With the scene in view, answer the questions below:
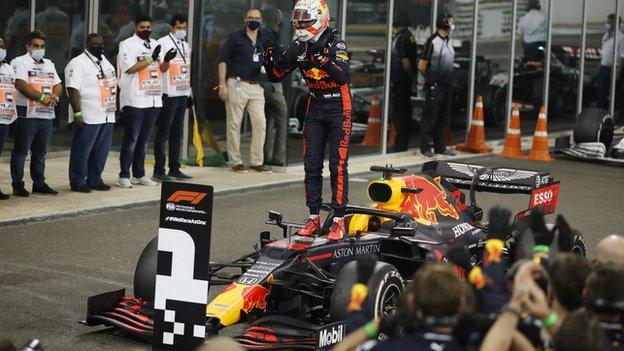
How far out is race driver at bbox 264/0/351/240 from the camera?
37.0 feet

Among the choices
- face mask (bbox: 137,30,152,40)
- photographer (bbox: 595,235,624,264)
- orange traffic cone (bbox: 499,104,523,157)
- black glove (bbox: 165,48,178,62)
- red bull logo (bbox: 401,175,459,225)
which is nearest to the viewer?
photographer (bbox: 595,235,624,264)

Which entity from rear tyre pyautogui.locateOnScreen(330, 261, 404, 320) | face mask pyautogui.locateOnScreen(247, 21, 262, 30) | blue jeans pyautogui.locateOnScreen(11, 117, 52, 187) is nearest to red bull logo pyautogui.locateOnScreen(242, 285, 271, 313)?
rear tyre pyautogui.locateOnScreen(330, 261, 404, 320)

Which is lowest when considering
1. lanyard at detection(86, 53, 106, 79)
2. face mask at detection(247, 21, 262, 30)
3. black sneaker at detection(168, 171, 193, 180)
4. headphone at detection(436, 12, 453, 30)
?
black sneaker at detection(168, 171, 193, 180)

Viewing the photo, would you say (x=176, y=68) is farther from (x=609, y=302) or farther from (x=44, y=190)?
(x=609, y=302)

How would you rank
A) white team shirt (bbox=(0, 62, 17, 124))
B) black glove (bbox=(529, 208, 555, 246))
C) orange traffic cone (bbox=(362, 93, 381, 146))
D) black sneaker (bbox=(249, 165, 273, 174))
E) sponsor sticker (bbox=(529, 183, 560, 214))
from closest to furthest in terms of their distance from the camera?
1. black glove (bbox=(529, 208, 555, 246))
2. sponsor sticker (bbox=(529, 183, 560, 214))
3. white team shirt (bbox=(0, 62, 17, 124))
4. black sneaker (bbox=(249, 165, 273, 174))
5. orange traffic cone (bbox=(362, 93, 381, 146))

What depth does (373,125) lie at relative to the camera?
20844 millimetres

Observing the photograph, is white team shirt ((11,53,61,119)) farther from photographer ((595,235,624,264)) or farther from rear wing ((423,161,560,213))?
photographer ((595,235,624,264))

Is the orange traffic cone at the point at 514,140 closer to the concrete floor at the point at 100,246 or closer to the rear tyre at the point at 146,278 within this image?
the concrete floor at the point at 100,246

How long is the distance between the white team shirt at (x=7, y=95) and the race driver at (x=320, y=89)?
4.30 m

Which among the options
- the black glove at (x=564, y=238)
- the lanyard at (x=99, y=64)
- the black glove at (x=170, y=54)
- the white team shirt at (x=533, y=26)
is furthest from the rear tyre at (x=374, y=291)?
the white team shirt at (x=533, y=26)

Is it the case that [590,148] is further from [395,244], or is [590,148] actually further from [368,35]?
[395,244]

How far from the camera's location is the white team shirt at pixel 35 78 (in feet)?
49.5

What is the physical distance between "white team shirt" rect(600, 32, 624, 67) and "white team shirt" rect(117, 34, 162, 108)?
44.3 ft

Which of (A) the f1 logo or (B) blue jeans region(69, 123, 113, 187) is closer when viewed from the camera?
(A) the f1 logo
